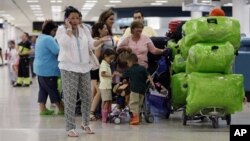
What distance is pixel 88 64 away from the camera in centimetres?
644

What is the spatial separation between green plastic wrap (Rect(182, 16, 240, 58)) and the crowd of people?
87 centimetres

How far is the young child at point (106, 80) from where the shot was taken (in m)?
7.60

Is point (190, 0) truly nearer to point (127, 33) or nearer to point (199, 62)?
point (127, 33)

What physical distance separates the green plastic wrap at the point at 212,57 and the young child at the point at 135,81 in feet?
2.65

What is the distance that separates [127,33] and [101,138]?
2618 mm

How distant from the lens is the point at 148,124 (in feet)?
24.6

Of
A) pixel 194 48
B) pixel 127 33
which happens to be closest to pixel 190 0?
pixel 127 33

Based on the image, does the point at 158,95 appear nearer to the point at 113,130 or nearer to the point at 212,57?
the point at 113,130

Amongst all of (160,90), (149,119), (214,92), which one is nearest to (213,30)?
(214,92)

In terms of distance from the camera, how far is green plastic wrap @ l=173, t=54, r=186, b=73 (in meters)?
7.87

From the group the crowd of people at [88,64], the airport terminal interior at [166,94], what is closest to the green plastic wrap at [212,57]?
the airport terminal interior at [166,94]

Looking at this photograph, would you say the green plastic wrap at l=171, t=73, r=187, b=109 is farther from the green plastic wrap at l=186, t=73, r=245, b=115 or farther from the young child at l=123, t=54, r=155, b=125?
the green plastic wrap at l=186, t=73, r=245, b=115

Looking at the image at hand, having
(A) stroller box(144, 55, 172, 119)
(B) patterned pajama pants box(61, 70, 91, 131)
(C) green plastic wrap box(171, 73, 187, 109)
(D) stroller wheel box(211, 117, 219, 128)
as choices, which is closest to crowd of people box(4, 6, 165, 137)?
(B) patterned pajama pants box(61, 70, 91, 131)

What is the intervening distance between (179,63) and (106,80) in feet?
3.73
